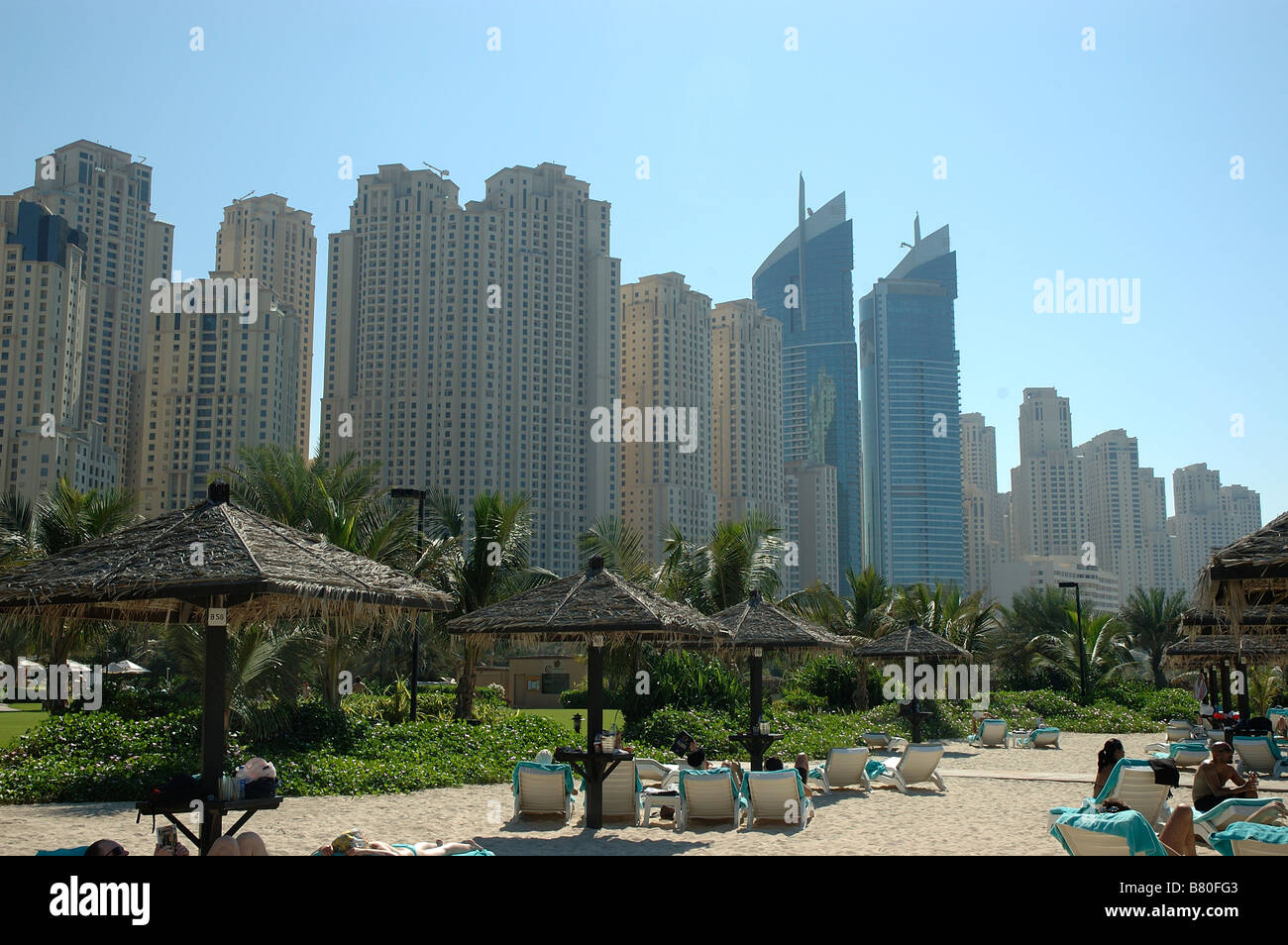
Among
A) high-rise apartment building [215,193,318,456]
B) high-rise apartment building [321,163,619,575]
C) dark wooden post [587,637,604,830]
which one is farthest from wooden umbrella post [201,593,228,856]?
high-rise apartment building [215,193,318,456]

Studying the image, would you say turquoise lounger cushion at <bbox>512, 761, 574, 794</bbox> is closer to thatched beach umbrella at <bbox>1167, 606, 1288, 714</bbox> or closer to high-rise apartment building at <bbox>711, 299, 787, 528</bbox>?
thatched beach umbrella at <bbox>1167, 606, 1288, 714</bbox>

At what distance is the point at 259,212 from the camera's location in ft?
349

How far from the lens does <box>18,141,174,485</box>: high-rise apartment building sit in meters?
92.4

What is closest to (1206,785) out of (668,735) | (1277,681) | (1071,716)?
(668,735)

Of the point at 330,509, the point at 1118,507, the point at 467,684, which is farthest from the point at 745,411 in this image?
the point at 330,509

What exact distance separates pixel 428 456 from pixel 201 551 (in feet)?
247

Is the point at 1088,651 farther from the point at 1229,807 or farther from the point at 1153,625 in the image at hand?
the point at 1229,807

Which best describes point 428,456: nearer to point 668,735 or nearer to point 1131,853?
point 668,735

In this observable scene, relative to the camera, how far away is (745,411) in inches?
4240

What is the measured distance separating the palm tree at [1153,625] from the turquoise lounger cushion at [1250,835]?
Answer: 128 ft

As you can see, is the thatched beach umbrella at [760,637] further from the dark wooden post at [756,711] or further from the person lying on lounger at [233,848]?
the person lying on lounger at [233,848]

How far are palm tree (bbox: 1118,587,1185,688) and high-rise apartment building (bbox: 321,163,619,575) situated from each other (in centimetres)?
4520

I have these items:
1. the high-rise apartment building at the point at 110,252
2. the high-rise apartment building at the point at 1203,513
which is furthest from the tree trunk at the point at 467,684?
the high-rise apartment building at the point at 1203,513

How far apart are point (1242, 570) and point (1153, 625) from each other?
135 ft
